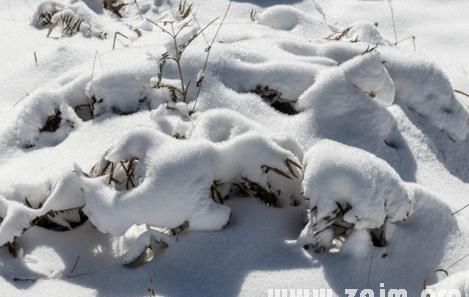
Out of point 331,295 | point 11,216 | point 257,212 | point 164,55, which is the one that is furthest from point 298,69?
point 11,216

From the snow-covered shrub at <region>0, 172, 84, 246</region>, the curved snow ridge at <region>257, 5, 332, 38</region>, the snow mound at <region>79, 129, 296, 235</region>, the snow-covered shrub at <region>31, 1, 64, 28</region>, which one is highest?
the snow mound at <region>79, 129, 296, 235</region>

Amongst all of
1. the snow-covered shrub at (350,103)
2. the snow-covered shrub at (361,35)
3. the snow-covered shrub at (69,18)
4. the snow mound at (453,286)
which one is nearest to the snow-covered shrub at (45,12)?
the snow-covered shrub at (69,18)

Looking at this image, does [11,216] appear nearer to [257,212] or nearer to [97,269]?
[97,269]

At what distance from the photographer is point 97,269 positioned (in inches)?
79.0

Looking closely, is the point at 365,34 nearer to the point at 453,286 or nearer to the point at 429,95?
the point at 429,95

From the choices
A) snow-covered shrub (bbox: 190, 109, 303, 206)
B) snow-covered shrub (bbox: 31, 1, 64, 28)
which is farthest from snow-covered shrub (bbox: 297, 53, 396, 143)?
snow-covered shrub (bbox: 31, 1, 64, 28)

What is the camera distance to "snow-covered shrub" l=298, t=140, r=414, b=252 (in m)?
1.99

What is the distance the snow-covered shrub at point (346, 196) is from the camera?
199 centimetres

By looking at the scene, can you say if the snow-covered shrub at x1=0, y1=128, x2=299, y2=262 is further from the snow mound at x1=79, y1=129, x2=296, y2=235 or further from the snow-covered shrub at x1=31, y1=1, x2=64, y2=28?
the snow-covered shrub at x1=31, y1=1, x2=64, y2=28

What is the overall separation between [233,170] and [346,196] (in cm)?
43

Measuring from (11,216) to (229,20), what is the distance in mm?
2074

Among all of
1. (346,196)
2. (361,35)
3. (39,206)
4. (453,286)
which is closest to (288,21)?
(361,35)

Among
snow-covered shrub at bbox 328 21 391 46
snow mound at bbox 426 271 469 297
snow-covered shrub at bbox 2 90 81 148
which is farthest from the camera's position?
snow-covered shrub at bbox 328 21 391 46

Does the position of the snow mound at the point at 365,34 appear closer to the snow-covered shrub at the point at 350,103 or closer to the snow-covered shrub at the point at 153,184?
the snow-covered shrub at the point at 350,103
